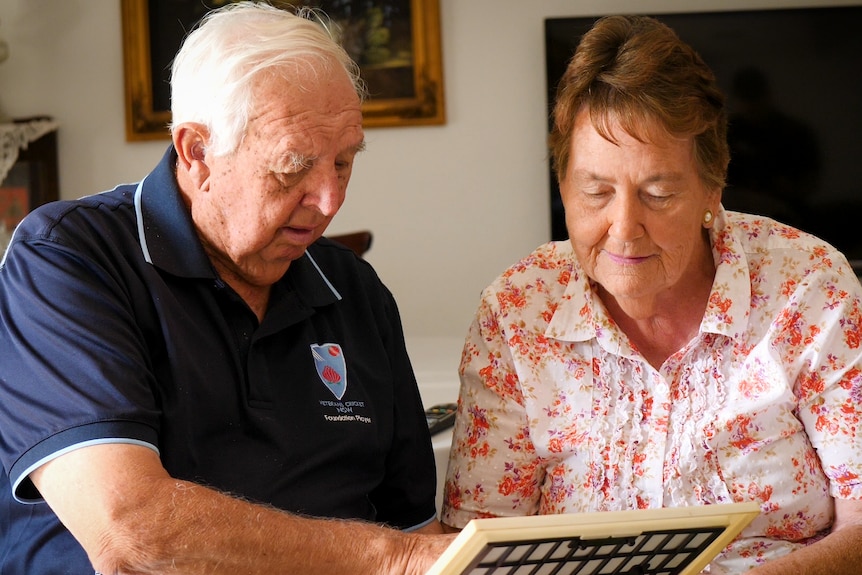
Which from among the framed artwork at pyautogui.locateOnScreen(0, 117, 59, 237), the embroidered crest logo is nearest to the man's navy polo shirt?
the embroidered crest logo

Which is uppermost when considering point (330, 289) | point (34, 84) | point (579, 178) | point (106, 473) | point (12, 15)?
point (12, 15)

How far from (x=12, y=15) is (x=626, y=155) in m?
3.48

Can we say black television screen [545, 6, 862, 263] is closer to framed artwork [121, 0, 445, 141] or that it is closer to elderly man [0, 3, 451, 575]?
framed artwork [121, 0, 445, 141]

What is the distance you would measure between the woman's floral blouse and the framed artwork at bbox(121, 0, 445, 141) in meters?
2.55

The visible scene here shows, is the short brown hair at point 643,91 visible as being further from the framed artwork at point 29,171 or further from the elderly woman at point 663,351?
the framed artwork at point 29,171

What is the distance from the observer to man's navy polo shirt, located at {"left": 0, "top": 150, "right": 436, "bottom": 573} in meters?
1.15

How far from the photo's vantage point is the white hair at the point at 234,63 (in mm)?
1315

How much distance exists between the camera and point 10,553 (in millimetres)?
1229

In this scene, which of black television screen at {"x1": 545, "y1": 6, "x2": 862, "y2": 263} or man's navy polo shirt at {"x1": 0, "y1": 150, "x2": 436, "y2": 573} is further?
black television screen at {"x1": 545, "y1": 6, "x2": 862, "y2": 263}

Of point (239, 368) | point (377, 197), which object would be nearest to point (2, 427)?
point (239, 368)

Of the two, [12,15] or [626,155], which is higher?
[12,15]

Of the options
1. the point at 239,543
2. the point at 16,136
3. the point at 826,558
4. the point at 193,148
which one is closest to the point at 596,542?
the point at 239,543

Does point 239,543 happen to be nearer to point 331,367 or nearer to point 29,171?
point 331,367

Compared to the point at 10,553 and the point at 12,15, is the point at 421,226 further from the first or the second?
the point at 10,553
